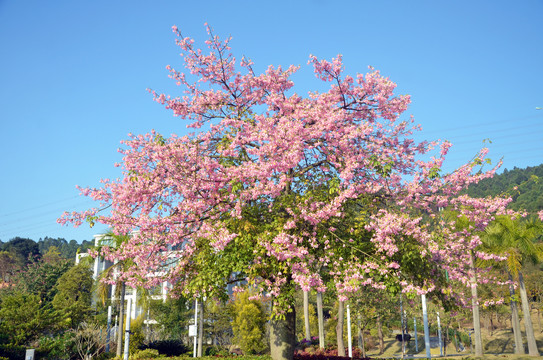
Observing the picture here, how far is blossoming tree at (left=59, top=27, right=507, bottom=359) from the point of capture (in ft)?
44.9

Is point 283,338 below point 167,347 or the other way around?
the other way around

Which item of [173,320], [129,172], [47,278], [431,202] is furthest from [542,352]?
[47,278]

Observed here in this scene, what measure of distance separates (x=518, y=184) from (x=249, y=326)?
9484 centimetres

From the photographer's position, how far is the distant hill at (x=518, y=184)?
76556mm

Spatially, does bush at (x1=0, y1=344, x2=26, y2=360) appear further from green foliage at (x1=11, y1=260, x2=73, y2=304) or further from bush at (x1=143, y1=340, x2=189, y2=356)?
green foliage at (x1=11, y1=260, x2=73, y2=304)

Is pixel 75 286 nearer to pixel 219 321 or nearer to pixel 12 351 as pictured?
pixel 219 321

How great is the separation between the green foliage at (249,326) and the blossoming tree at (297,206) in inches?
848

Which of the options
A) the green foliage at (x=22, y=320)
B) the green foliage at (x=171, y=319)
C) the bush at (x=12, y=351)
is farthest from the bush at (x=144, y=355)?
the green foliage at (x=171, y=319)

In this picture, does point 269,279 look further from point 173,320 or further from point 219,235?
point 173,320

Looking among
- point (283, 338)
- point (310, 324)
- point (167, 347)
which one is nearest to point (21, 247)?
point (310, 324)

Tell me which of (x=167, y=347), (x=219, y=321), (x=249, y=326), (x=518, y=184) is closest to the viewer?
(x=167, y=347)

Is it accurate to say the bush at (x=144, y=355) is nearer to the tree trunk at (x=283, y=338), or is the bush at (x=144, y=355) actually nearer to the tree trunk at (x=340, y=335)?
the tree trunk at (x=283, y=338)

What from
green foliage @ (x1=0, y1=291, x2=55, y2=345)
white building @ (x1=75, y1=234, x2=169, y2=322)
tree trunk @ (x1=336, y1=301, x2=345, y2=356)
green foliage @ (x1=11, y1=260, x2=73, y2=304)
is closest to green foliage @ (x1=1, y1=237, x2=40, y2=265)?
white building @ (x1=75, y1=234, x2=169, y2=322)

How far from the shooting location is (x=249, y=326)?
37375 millimetres
